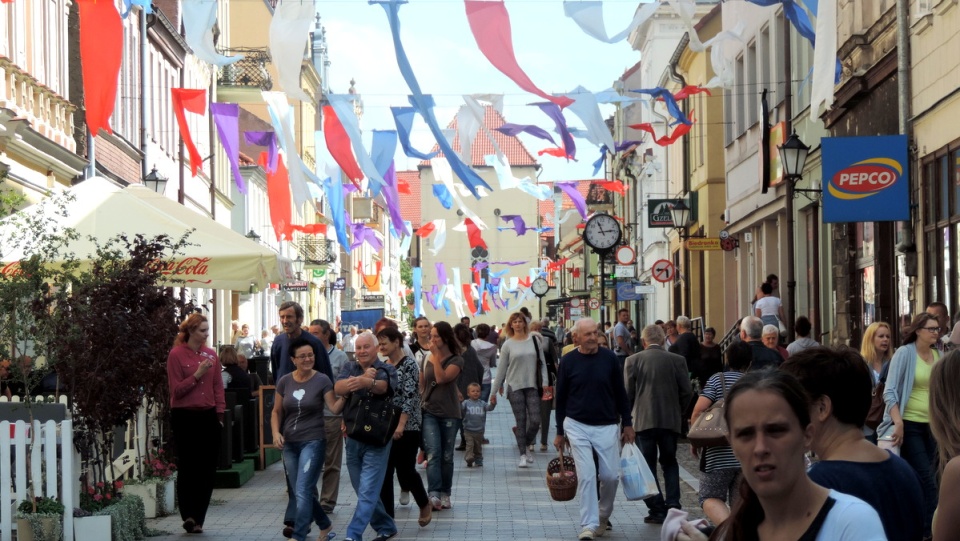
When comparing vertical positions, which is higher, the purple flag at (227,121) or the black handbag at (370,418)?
the purple flag at (227,121)

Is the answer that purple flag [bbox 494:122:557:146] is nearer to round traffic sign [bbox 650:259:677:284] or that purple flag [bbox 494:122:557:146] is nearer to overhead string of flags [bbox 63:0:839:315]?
overhead string of flags [bbox 63:0:839:315]

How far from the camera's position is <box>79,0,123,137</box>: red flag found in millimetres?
16625

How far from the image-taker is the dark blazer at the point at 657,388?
12.5m

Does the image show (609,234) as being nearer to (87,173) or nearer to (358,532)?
(87,173)

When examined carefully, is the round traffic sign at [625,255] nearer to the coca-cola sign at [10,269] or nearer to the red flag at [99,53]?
the red flag at [99,53]

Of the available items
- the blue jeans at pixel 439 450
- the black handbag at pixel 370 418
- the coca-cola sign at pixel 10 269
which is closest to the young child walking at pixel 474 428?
the blue jeans at pixel 439 450

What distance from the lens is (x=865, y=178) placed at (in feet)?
55.5

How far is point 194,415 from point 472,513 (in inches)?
111

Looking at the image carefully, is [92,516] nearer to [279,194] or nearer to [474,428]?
[474,428]

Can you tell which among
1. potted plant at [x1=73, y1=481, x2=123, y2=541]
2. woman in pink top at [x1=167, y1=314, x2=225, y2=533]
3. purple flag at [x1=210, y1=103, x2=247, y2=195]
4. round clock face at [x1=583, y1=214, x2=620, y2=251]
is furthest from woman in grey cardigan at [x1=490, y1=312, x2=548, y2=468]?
round clock face at [x1=583, y1=214, x2=620, y2=251]

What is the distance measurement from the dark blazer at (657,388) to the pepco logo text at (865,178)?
189 inches

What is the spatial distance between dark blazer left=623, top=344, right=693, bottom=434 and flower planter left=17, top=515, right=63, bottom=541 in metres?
4.94

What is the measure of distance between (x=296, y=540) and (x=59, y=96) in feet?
48.4

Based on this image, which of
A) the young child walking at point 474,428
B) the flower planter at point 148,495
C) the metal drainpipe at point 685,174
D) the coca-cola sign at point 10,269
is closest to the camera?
the coca-cola sign at point 10,269
